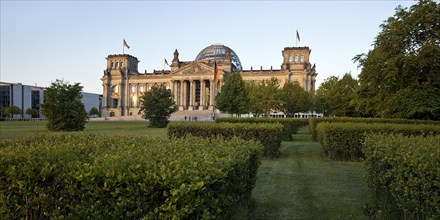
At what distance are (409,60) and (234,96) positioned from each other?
96.8 feet

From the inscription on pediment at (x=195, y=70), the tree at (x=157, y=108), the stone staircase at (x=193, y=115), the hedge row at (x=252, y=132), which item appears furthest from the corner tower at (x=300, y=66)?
the hedge row at (x=252, y=132)

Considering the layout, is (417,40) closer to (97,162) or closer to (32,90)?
(97,162)

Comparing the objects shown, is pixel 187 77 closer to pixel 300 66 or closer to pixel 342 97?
pixel 300 66

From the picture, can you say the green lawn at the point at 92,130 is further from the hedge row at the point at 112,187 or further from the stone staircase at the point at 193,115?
the stone staircase at the point at 193,115

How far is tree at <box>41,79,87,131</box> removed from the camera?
35.5 metres

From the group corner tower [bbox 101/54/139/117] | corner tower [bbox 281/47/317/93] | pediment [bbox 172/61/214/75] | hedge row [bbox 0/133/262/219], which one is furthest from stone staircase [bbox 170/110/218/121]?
hedge row [bbox 0/133/262/219]

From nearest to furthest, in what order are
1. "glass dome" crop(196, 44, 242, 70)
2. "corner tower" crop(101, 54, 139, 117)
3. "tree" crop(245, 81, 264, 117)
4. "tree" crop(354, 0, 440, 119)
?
1. "tree" crop(354, 0, 440, 119)
2. "tree" crop(245, 81, 264, 117)
3. "glass dome" crop(196, 44, 242, 70)
4. "corner tower" crop(101, 54, 139, 117)

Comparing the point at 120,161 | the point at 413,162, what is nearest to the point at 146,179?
the point at 120,161

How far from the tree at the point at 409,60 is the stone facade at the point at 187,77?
6542 cm

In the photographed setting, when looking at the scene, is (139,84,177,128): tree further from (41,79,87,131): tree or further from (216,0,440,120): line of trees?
(216,0,440,120): line of trees

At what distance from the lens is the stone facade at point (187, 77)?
100625 mm

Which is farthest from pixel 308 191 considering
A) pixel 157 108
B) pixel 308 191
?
pixel 157 108

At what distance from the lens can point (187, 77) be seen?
104375 mm

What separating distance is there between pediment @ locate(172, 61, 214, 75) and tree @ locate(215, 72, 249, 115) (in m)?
51.0
